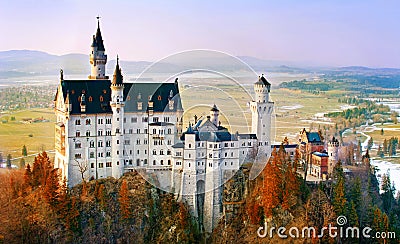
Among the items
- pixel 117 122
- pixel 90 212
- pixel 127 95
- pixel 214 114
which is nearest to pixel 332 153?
pixel 214 114

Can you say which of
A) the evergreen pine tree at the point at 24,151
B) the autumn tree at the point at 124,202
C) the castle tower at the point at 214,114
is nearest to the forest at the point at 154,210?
the autumn tree at the point at 124,202

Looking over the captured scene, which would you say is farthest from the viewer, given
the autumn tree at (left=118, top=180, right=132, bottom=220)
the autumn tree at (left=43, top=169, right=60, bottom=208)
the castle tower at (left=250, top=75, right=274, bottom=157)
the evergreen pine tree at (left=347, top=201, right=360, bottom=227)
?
the castle tower at (left=250, top=75, right=274, bottom=157)

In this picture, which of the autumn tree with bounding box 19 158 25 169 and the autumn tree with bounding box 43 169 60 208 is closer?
the autumn tree with bounding box 43 169 60 208

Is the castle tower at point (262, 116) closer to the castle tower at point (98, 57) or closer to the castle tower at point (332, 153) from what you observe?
the castle tower at point (332, 153)

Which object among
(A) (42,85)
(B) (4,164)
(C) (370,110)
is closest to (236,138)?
(B) (4,164)

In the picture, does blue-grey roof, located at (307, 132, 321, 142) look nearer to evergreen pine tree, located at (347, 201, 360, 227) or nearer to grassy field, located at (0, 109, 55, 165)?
evergreen pine tree, located at (347, 201, 360, 227)

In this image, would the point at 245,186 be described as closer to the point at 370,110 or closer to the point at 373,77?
the point at 370,110

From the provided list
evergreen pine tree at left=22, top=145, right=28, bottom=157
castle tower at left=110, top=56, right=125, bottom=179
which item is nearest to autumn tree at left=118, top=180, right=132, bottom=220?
castle tower at left=110, top=56, right=125, bottom=179
